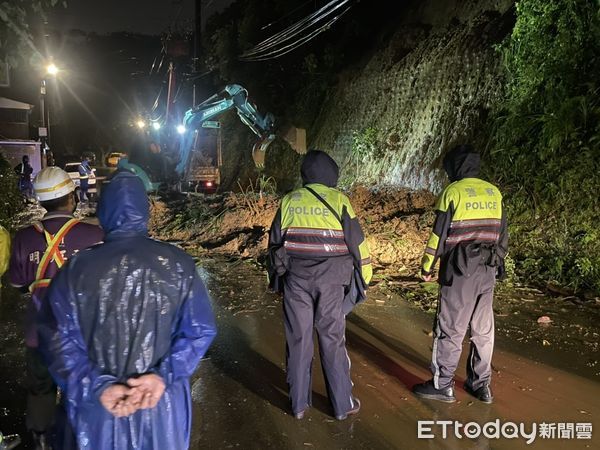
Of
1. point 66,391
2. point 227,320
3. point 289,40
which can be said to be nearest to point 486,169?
point 227,320

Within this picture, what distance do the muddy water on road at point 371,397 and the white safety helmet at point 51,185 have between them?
82.3 inches

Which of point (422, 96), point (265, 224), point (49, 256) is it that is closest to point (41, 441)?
point (49, 256)

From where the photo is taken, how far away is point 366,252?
12.9 feet

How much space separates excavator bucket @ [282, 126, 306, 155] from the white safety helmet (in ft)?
51.3

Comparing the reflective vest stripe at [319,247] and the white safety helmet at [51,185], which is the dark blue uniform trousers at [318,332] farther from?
the white safety helmet at [51,185]

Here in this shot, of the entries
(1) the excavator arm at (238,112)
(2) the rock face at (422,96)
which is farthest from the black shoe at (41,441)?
(1) the excavator arm at (238,112)

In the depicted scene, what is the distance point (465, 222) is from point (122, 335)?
300 centimetres

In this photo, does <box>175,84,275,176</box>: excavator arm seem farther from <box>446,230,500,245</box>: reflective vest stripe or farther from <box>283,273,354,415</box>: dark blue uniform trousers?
<box>283,273,354,415</box>: dark blue uniform trousers

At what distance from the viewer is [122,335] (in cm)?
209

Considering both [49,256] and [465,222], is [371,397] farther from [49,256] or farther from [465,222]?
[49,256]

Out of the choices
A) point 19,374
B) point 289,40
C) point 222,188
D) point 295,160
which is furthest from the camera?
point 222,188

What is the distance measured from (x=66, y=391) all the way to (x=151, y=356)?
0.35m

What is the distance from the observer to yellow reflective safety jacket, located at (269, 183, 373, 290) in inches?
151

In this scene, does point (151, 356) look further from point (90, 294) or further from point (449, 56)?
point (449, 56)
